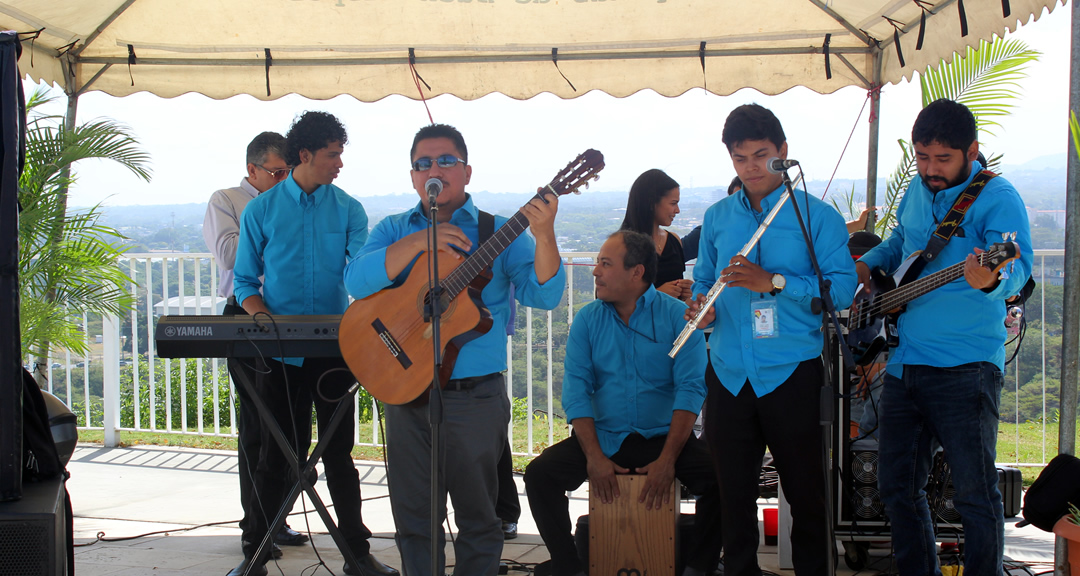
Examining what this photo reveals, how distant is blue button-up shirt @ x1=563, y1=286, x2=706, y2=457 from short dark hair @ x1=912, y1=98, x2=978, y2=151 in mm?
1181

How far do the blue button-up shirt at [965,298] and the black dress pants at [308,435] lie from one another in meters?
2.26

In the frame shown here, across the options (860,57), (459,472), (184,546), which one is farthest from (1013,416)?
(184,546)

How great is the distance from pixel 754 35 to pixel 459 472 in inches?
122

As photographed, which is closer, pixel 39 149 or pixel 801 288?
pixel 801 288

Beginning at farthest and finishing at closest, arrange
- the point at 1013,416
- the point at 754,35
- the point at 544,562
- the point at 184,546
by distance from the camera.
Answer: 1. the point at 1013,416
2. the point at 754,35
3. the point at 184,546
4. the point at 544,562

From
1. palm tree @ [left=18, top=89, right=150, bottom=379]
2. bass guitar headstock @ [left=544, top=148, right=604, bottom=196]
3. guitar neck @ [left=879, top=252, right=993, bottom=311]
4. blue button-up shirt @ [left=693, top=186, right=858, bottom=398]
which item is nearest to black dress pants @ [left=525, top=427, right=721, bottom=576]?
blue button-up shirt @ [left=693, top=186, right=858, bottom=398]

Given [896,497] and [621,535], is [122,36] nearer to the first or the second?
[621,535]

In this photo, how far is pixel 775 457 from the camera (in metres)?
2.78

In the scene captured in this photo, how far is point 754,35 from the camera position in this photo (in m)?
4.50

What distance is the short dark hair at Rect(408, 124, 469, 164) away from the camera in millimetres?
2863

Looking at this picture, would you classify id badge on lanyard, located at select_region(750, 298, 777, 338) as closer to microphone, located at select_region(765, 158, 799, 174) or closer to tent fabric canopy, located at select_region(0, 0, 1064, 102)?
microphone, located at select_region(765, 158, 799, 174)

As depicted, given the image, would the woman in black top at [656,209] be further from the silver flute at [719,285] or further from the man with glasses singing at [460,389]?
the man with glasses singing at [460,389]

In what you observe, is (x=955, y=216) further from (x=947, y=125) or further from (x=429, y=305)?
(x=429, y=305)

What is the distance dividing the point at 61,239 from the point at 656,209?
11.8ft
